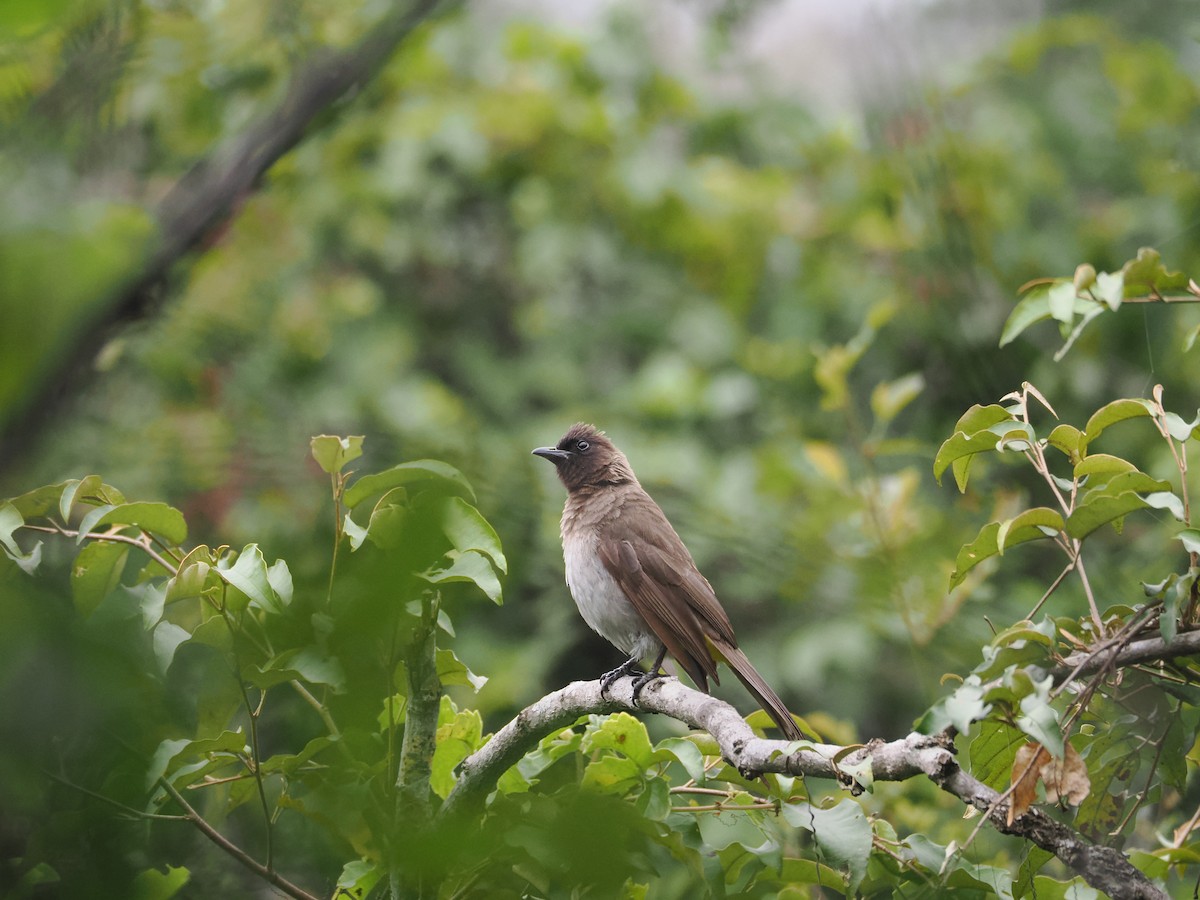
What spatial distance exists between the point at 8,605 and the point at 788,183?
22.6 ft

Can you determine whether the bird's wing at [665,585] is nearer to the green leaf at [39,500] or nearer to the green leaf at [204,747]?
the green leaf at [204,747]

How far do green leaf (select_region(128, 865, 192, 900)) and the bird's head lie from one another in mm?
3556

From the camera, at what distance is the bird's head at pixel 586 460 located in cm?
496

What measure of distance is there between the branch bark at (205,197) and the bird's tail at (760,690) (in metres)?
2.05

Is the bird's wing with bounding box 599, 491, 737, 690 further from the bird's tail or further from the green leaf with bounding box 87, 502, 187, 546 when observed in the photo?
the green leaf with bounding box 87, 502, 187, 546

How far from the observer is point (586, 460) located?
503 cm


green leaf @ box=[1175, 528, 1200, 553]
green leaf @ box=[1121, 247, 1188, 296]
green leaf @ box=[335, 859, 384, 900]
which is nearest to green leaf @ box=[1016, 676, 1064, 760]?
green leaf @ box=[1175, 528, 1200, 553]

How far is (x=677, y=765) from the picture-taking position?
A: 2.45m

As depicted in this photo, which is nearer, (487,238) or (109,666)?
(109,666)

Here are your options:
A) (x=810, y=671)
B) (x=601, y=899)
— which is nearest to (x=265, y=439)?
(x=601, y=899)

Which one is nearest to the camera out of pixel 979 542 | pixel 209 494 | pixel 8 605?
pixel 8 605

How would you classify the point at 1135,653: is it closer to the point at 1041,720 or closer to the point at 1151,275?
the point at 1041,720

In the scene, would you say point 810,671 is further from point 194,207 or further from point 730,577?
point 194,207

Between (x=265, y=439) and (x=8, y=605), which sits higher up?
(x=8, y=605)
